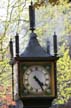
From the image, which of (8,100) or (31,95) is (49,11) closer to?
(8,100)

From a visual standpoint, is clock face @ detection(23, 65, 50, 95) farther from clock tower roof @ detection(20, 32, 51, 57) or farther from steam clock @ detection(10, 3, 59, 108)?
clock tower roof @ detection(20, 32, 51, 57)

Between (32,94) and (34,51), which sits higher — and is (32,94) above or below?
below

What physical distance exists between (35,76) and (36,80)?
2.1 inches

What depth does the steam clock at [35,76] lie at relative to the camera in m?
5.18

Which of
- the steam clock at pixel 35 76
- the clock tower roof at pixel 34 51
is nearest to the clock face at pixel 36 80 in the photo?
the steam clock at pixel 35 76

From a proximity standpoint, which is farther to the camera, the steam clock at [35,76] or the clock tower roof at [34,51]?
the clock tower roof at [34,51]

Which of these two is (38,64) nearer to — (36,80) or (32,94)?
(36,80)

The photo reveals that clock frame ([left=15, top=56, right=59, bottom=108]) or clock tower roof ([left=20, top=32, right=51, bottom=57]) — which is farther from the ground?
clock tower roof ([left=20, top=32, right=51, bottom=57])

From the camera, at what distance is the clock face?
5.21 metres

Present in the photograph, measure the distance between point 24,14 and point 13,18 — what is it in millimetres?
352

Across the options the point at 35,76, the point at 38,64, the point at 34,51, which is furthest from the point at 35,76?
the point at 34,51

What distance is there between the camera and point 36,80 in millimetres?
5223

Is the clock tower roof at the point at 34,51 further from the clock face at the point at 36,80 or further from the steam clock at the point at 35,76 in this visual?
the clock face at the point at 36,80

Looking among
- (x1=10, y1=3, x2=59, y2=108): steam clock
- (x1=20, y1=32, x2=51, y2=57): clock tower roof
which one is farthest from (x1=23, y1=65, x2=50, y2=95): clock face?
(x1=20, y1=32, x2=51, y2=57): clock tower roof
